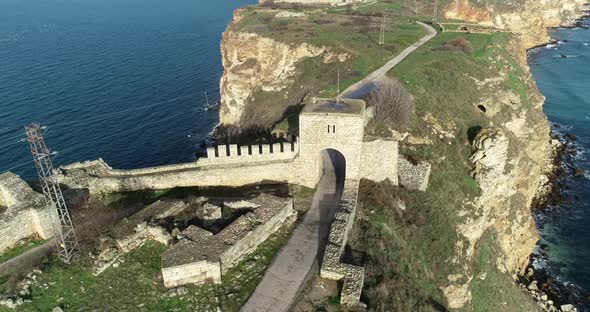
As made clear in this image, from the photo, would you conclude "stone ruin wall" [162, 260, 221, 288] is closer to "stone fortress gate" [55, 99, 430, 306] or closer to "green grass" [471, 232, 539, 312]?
"stone fortress gate" [55, 99, 430, 306]

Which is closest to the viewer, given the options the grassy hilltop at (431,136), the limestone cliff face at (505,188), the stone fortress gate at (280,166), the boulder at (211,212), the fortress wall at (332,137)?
the boulder at (211,212)

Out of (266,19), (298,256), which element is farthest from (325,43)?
(298,256)

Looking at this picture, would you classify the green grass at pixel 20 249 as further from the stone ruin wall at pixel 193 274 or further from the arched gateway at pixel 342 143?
the arched gateway at pixel 342 143

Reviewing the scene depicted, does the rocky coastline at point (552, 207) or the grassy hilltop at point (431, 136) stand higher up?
the grassy hilltop at point (431, 136)

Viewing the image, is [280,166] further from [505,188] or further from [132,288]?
[505,188]

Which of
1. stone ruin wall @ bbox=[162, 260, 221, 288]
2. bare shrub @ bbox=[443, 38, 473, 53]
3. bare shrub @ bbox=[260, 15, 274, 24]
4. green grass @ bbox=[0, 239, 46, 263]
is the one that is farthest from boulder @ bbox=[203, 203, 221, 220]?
bare shrub @ bbox=[260, 15, 274, 24]

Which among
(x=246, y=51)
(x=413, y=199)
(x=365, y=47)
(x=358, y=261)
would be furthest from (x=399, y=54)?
(x=358, y=261)

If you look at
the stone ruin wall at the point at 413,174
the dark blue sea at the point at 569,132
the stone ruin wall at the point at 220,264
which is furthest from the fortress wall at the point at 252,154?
the dark blue sea at the point at 569,132

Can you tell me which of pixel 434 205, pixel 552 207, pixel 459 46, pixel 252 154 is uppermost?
pixel 459 46
